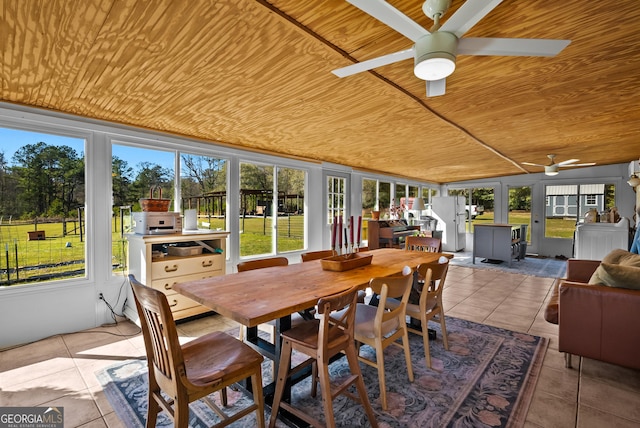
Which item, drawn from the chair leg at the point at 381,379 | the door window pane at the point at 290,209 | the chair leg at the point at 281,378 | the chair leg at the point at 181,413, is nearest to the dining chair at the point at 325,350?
the chair leg at the point at 281,378

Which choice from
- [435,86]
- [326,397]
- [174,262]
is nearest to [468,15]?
[435,86]

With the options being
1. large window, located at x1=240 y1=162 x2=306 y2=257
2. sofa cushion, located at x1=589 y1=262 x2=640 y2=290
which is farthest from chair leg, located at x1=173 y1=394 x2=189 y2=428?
large window, located at x1=240 y1=162 x2=306 y2=257

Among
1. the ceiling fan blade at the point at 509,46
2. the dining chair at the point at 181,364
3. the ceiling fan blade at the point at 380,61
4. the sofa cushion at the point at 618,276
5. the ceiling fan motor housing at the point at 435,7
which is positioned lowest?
the dining chair at the point at 181,364

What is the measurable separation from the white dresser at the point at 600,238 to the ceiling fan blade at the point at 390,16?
5837 mm

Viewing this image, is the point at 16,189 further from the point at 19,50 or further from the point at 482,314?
the point at 482,314

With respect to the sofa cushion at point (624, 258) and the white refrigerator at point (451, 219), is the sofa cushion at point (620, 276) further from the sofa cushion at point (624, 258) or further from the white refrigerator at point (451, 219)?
the white refrigerator at point (451, 219)

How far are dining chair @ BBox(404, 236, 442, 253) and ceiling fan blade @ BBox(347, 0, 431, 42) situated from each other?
2786mm

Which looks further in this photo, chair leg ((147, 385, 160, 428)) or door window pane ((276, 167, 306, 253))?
door window pane ((276, 167, 306, 253))

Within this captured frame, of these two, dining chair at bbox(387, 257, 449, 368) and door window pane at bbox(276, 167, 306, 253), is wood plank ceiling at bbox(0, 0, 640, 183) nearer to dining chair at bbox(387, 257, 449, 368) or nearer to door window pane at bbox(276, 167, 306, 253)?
door window pane at bbox(276, 167, 306, 253)

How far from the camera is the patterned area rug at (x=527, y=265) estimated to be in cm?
627

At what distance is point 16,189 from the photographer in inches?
117

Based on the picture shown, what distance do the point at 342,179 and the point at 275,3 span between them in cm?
516

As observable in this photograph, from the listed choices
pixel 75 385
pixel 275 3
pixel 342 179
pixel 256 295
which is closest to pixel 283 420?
pixel 256 295

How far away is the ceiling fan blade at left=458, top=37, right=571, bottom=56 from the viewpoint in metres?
1.41
